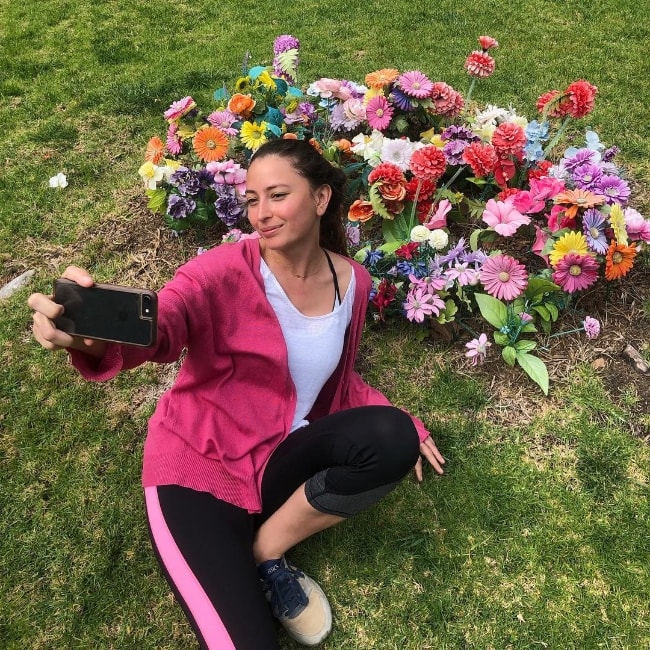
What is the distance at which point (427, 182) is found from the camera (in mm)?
3049

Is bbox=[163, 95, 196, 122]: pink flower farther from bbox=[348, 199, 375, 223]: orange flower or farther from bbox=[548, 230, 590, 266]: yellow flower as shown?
bbox=[548, 230, 590, 266]: yellow flower

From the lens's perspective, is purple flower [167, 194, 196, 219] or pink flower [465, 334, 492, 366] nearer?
pink flower [465, 334, 492, 366]

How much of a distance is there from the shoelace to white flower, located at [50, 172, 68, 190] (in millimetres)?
3040

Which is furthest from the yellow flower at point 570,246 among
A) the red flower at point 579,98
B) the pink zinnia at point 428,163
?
the red flower at point 579,98

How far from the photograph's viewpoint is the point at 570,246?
2654 millimetres

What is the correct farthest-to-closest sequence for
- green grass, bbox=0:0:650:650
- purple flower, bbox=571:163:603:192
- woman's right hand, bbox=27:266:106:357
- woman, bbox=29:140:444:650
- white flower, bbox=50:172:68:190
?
white flower, bbox=50:172:68:190 < purple flower, bbox=571:163:603:192 < green grass, bbox=0:0:650:650 < woman, bbox=29:140:444:650 < woman's right hand, bbox=27:266:106:357

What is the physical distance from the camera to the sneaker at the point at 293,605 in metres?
2.07

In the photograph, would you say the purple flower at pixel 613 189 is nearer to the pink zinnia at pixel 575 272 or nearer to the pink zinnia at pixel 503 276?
the pink zinnia at pixel 575 272

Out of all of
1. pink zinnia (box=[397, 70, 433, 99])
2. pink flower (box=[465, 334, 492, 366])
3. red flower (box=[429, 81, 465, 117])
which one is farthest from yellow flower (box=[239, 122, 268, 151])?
pink flower (box=[465, 334, 492, 366])

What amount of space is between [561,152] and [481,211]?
4.05 feet

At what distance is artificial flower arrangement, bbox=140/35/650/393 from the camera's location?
Answer: 2.78 m

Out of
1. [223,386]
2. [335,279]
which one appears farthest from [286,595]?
[335,279]

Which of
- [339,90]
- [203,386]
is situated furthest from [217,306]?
[339,90]

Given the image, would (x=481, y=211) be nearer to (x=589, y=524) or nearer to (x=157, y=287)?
(x=589, y=524)
